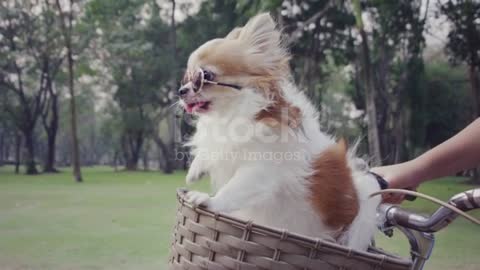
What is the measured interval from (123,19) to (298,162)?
330cm

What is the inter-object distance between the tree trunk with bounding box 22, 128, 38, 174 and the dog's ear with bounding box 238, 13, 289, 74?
181cm

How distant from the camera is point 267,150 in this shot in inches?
30.1

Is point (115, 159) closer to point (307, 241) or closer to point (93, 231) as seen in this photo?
point (93, 231)

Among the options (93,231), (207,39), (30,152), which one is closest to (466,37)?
(207,39)

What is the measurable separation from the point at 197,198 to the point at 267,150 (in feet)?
0.72

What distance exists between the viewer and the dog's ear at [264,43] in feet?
2.90

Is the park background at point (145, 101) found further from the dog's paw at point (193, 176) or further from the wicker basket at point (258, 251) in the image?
the wicker basket at point (258, 251)

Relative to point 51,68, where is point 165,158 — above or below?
below

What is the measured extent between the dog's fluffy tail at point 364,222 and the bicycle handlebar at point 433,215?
0.14m

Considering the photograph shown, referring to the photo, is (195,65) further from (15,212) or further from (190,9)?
(190,9)

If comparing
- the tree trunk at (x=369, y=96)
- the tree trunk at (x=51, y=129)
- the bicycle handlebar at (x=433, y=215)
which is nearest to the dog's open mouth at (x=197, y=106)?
the bicycle handlebar at (x=433, y=215)

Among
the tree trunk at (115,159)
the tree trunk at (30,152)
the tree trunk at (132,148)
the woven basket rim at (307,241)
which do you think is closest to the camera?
the woven basket rim at (307,241)

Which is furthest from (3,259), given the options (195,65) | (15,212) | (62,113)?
(62,113)

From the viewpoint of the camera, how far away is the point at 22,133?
230 centimetres
